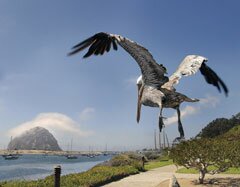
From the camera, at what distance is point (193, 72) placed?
4133mm

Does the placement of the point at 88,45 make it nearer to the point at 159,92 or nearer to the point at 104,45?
the point at 104,45

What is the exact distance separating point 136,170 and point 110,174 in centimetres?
586

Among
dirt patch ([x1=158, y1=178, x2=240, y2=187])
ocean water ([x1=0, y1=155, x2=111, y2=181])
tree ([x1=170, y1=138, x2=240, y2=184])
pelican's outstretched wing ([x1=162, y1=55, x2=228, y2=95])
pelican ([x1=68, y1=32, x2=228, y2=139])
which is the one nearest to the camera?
pelican ([x1=68, y1=32, x2=228, y2=139])

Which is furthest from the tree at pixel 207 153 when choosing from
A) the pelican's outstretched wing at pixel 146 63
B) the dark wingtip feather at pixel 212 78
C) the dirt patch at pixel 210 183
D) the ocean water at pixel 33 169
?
the ocean water at pixel 33 169

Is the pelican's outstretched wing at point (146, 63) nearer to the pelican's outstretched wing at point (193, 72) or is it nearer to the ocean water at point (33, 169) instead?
the pelican's outstretched wing at point (193, 72)

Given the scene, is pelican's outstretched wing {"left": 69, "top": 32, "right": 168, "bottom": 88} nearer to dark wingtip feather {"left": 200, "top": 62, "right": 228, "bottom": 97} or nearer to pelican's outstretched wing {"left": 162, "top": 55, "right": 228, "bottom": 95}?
pelican's outstretched wing {"left": 162, "top": 55, "right": 228, "bottom": 95}

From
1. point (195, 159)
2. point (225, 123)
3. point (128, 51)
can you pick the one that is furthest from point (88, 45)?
point (225, 123)

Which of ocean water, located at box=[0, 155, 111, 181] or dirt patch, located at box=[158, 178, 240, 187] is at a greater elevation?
ocean water, located at box=[0, 155, 111, 181]

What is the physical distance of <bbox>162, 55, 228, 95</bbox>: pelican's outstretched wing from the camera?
13.2 ft

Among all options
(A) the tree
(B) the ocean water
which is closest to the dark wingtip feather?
(A) the tree

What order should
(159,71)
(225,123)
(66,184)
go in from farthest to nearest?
(225,123)
(66,184)
(159,71)

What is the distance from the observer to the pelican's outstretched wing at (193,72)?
4023 mm

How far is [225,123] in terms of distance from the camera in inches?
3105

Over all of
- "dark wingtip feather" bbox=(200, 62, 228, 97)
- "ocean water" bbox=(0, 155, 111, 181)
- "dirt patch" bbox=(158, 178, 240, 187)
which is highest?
"dark wingtip feather" bbox=(200, 62, 228, 97)
